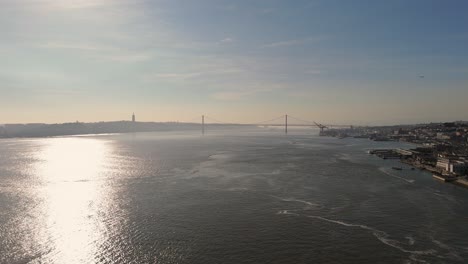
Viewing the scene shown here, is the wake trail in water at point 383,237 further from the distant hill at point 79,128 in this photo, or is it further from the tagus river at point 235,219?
the distant hill at point 79,128

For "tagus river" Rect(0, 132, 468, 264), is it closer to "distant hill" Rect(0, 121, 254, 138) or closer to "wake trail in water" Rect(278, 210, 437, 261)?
"wake trail in water" Rect(278, 210, 437, 261)

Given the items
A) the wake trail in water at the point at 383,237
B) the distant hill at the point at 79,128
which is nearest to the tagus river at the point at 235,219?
the wake trail in water at the point at 383,237

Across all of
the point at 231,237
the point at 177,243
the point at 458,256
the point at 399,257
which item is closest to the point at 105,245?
the point at 177,243

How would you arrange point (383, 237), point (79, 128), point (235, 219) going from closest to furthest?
point (383, 237)
point (235, 219)
point (79, 128)

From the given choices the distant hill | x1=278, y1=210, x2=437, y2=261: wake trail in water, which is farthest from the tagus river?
the distant hill

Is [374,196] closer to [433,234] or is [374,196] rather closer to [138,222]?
[433,234]

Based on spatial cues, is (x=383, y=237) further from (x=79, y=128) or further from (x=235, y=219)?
(x=79, y=128)

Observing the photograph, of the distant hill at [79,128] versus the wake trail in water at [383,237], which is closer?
the wake trail in water at [383,237]

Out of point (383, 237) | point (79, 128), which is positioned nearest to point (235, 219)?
point (383, 237)
